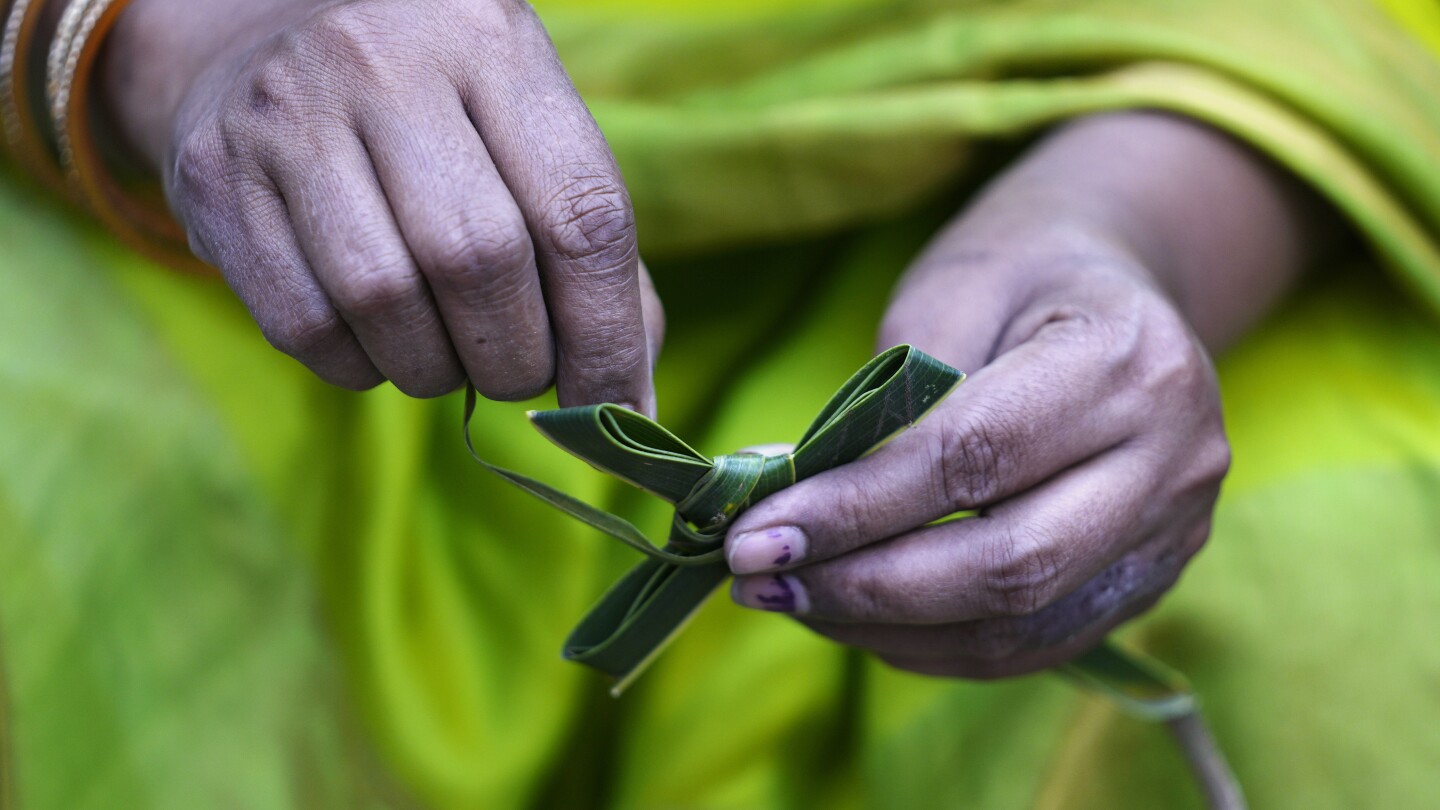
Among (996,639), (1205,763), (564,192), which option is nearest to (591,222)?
(564,192)

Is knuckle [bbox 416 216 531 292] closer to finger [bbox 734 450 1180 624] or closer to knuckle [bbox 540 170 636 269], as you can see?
knuckle [bbox 540 170 636 269]

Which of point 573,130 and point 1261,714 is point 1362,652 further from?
point 573,130

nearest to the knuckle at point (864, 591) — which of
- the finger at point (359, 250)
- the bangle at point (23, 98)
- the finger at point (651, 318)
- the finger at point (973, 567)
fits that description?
the finger at point (973, 567)

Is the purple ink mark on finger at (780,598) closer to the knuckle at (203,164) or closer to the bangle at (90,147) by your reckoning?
the knuckle at (203,164)

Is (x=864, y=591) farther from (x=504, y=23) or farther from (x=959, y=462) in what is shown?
(x=504, y=23)

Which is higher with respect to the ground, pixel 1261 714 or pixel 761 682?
pixel 1261 714

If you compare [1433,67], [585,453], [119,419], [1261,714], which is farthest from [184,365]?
[1433,67]

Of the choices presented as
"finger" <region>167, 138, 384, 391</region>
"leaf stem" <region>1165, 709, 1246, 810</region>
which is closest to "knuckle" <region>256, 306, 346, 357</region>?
"finger" <region>167, 138, 384, 391</region>
